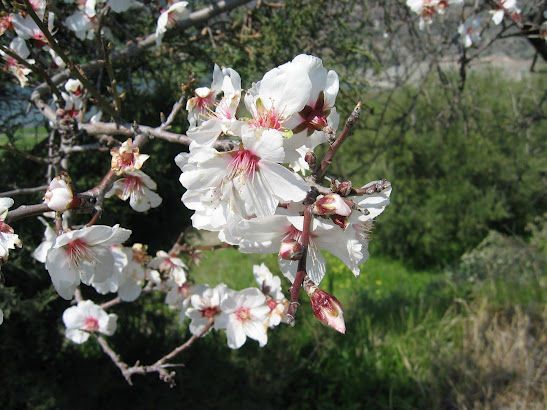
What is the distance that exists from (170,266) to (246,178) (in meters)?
1.07

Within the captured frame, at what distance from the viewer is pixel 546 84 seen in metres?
7.52

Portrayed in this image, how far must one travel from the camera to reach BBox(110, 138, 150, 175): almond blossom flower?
3.48 ft

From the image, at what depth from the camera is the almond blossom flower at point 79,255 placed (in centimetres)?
102

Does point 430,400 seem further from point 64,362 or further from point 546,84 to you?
point 546,84

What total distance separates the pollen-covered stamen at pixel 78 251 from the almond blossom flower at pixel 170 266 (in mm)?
709

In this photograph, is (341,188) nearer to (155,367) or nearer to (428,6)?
(155,367)

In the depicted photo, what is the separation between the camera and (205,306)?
5.95ft

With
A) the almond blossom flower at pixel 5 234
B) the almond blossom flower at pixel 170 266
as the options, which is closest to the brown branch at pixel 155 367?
the almond blossom flower at pixel 170 266

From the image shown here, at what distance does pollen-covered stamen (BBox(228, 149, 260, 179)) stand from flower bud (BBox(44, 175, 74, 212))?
280mm

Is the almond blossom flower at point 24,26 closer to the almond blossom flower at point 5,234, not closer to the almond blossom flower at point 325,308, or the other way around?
the almond blossom flower at point 5,234

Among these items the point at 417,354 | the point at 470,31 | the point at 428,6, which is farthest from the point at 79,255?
the point at 417,354

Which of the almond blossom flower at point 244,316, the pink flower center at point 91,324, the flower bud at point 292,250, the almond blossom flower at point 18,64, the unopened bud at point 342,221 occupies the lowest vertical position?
the pink flower center at point 91,324

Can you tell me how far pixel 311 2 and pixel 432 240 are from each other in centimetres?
470

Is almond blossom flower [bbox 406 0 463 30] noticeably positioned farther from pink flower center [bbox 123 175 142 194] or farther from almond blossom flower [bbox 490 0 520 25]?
pink flower center [bbox 123 175 142 194]
